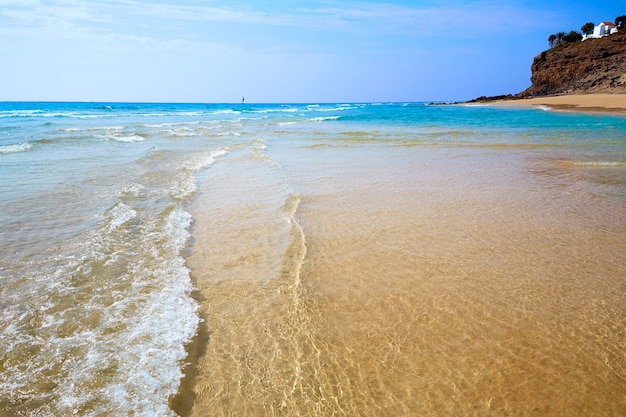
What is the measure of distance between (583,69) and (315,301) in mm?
82230

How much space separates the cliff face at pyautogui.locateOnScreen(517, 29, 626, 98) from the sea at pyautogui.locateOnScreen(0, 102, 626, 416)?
214 feet

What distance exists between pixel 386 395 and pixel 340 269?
2.08 m

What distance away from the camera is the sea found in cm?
280

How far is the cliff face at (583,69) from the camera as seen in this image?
196 ft

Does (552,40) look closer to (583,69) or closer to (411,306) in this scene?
(583,69)

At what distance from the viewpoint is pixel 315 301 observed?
160 inches

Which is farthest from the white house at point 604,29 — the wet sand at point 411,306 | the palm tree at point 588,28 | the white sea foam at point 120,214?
the white sea foam at point 120,214

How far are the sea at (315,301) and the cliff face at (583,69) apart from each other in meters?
65.2

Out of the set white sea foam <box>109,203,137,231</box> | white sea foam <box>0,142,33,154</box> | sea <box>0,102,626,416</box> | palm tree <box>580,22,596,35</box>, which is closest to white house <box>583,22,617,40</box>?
palm tree <box>580,22,596,35</box>

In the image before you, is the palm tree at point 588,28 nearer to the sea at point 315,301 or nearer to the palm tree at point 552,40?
the palm tree at point 552,40

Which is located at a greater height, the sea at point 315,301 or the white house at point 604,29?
the white house at point 604,29

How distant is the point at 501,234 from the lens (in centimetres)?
582

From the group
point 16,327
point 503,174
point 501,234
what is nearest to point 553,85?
point 503,174

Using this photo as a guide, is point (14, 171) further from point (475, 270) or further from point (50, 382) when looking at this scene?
point (475, 270)
